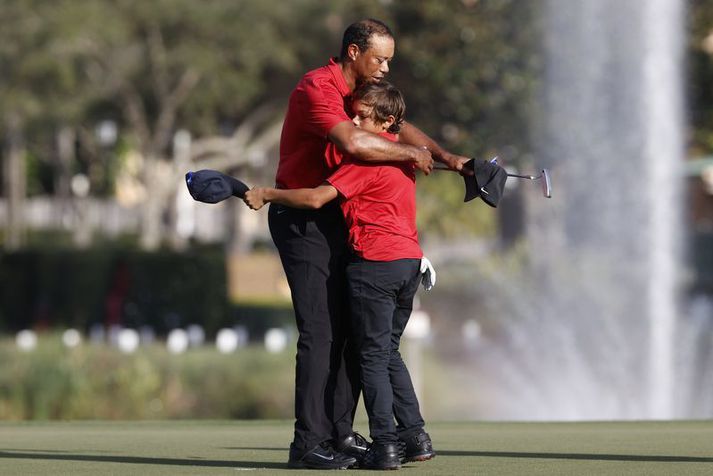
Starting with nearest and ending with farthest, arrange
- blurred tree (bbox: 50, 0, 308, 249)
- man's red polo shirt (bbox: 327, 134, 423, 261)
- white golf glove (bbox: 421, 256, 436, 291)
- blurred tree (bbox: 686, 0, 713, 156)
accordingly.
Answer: man's red polo shirt (bbox: 327, 134, 423, 261)
white golf glove (bbox: 421, 256, 436, 291)
blurred tree (bbox: 686, 0, 713, 156)
blurred tree (bbox: 50, 0, 308, 249)

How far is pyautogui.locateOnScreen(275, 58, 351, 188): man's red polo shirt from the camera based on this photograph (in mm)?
7566

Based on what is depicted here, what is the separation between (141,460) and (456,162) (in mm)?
1852

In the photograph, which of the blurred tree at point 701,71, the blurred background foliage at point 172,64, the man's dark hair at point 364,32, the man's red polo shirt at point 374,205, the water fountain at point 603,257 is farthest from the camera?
the blurred background foliage at point 172,64

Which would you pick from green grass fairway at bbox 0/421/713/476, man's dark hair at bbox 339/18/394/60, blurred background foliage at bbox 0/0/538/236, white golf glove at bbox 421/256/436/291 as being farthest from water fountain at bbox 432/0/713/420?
man's dark hair at bbox 339/18/394/60

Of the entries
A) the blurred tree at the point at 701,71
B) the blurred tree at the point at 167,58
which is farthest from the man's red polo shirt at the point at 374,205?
the blurred tree at the point at 167,58

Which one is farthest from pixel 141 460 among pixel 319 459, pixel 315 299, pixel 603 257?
pixel 603 257

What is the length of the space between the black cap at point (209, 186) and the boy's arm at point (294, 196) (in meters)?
0.07

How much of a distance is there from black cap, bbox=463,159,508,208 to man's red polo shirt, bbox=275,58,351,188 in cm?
54

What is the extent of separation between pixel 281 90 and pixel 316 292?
38947 millimetres

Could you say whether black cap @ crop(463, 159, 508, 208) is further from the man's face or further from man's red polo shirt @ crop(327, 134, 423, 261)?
the man's face

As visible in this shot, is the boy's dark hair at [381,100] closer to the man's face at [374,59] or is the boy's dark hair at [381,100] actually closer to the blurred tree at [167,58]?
the man's face at [374,59]

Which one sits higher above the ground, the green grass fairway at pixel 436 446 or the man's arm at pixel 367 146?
the man's arm at pixel 367 146

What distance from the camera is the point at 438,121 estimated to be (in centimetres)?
3284

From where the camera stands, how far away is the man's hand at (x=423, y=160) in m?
7.53
